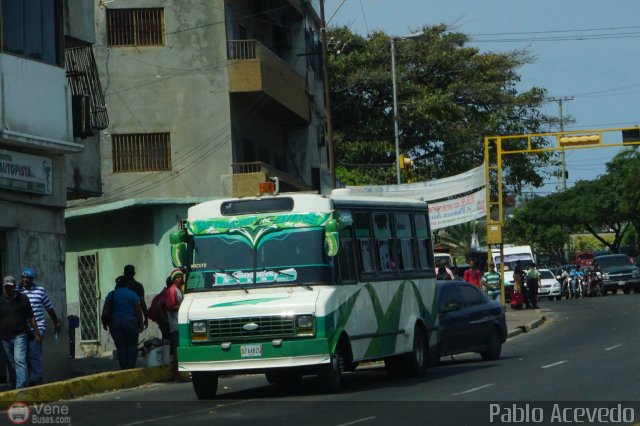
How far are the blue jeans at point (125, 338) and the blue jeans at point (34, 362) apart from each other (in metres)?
2.67

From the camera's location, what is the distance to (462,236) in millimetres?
85750

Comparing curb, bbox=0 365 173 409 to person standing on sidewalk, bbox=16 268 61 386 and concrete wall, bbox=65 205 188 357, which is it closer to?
person standing on sidewalk, bbox=16 268 61 386

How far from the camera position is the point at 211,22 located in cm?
3512

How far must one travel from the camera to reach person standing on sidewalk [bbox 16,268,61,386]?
1967 cm

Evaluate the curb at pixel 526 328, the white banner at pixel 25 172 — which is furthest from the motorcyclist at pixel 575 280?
the white banner at pixel 25 172

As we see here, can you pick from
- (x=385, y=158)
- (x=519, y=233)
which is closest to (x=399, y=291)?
(x=385, y=158)

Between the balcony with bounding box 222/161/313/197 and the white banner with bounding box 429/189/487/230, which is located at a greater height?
the balcony with bounding box 222/161/313/197

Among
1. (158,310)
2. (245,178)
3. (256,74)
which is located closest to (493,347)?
(158,310)

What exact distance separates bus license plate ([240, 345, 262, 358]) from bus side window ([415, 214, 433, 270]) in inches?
204

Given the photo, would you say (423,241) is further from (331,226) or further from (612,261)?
(612,261)

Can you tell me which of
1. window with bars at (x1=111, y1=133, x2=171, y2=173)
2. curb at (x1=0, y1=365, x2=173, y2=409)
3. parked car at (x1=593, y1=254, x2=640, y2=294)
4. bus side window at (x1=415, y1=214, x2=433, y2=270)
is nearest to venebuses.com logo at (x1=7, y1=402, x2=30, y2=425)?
curb at (x1=0, y1=365, x2=173, y2=409)

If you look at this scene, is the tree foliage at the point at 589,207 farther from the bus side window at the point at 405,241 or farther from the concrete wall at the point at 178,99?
the bus side window at the point at 405,241

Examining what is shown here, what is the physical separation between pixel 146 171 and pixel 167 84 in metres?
2.41

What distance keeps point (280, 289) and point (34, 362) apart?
4.34 m
